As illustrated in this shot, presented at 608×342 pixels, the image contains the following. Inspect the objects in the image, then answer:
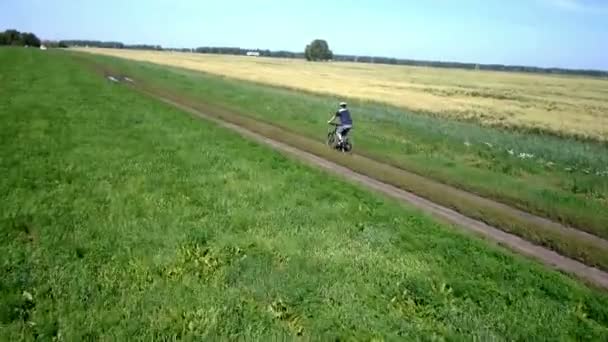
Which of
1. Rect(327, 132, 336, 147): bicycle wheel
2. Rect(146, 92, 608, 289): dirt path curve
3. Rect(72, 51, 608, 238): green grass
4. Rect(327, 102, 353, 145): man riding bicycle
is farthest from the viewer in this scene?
Rect(327, 132, 336, 147): bicycle wheel

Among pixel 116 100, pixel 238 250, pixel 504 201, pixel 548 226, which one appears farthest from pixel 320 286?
pixel 116 100

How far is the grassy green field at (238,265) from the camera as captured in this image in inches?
293

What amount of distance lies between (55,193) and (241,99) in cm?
3330

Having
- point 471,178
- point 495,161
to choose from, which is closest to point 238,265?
point 471,178

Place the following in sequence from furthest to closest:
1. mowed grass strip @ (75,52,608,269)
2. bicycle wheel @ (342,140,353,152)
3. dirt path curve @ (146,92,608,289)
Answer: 1. bicycle wheel @ (342,140,353,152)
2. mowed grass strip @ (75,52,608,269)
3. dirt path curve @ (146,92,608,289)

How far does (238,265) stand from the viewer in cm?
923

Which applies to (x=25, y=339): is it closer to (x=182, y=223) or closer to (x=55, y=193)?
(x=182, y=223)

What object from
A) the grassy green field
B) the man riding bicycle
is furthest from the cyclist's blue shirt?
the grassy green field

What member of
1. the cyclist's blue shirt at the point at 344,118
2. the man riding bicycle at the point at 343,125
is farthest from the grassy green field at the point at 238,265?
the cyclist's blue shirt at the point at 344,118

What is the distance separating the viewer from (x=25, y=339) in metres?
6.48

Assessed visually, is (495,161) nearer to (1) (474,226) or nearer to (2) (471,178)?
(2) (471,178)

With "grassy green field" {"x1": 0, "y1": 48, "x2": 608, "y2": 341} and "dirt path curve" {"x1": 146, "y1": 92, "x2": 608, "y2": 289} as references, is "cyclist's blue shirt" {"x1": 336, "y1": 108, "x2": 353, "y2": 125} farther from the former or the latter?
"grassy green field" {"x1": 0, "y1": 48, "x2": 608, "y2": 341}

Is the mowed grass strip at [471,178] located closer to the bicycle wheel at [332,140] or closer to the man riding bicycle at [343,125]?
the bicycle wheel at [332,140]

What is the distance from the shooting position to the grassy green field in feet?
24.4
